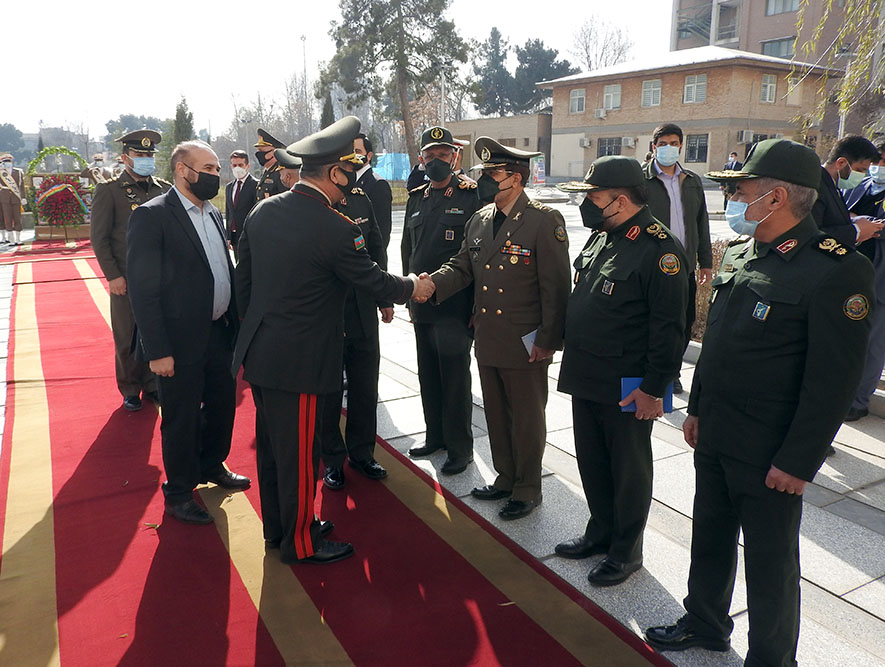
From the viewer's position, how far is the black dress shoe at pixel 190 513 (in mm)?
3707

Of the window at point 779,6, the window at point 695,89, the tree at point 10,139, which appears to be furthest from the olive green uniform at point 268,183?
the tree at point 10,139

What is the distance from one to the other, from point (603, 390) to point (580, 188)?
3.11ft

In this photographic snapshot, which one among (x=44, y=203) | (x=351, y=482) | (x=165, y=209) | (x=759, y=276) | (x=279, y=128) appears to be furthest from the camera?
(x=279, y=128)

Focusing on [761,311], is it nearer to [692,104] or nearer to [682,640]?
[682,640]

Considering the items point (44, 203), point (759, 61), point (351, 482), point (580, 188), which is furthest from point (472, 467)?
point (759, 61)

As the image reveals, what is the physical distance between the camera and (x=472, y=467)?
14.4ft

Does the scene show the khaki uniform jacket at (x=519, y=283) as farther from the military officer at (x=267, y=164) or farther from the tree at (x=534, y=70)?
the tree at (x=534, y=70)

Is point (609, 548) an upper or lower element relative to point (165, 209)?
lower

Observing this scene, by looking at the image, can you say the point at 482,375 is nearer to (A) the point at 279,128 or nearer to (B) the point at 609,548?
(B) the point at 609,548

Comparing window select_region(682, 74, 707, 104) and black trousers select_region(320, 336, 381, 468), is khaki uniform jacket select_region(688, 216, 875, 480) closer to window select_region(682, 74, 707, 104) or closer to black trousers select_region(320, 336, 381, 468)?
black trousers select_region(320, 336, 381, 468)

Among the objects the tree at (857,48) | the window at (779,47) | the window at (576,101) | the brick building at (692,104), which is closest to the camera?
the tree at (857,48)

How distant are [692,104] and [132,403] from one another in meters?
36.3

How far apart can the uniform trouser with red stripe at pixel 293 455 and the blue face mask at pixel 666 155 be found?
341cm

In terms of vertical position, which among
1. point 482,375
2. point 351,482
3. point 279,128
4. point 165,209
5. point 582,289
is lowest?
point 351,482
